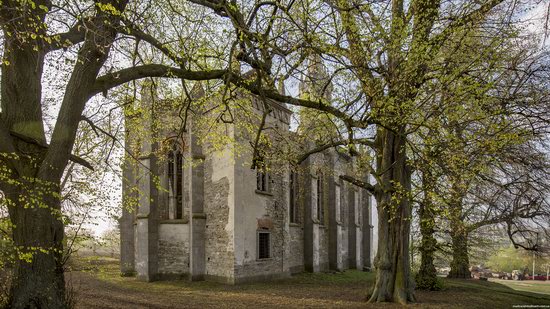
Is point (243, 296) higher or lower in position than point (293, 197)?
lower

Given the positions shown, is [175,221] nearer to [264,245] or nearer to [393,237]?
[264,245]

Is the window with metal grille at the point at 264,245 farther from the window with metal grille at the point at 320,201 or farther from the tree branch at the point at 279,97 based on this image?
the tree branch at the point at 279,97

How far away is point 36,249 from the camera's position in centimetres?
677

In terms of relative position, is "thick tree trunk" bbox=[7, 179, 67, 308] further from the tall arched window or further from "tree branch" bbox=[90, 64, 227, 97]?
the tall arched window

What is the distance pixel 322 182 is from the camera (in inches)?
1021

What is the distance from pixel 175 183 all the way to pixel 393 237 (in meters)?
9.96

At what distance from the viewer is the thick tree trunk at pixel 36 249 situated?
6.86 meters

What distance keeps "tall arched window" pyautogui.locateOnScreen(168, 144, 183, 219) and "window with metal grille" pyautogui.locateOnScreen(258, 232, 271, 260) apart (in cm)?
380

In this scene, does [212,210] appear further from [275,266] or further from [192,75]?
[192,75]

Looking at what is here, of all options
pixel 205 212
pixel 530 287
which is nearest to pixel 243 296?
pixel 205 212

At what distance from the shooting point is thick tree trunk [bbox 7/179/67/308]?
22.5 feet

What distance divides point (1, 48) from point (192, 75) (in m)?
3.42

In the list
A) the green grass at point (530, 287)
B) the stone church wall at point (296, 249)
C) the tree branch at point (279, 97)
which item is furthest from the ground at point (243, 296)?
the green grass at point (530, 287)

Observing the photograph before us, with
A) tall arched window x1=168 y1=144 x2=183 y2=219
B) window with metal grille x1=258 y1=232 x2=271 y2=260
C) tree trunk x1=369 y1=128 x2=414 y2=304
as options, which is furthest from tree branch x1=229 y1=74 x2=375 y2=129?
window with metal grille x1=258 y1=232 x2=271 y2=260
